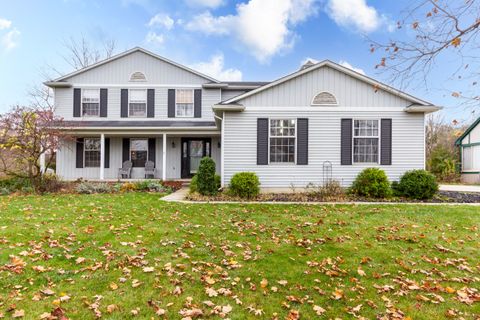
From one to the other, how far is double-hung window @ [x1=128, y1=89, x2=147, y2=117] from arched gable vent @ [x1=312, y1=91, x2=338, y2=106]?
933 centimetres

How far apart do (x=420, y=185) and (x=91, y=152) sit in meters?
15.5

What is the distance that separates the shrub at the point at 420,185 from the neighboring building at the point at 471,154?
436 inches

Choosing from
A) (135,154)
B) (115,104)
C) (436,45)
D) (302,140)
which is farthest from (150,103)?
(436,45)

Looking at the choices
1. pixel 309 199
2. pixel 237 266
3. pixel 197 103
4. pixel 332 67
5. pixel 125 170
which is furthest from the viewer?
pixel 197 103

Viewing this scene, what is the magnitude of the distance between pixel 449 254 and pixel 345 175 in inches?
247

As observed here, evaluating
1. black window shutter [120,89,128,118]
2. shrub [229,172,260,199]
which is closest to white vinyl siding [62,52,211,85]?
black window shutter [120,89,128,118]

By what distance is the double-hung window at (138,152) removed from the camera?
14.7m

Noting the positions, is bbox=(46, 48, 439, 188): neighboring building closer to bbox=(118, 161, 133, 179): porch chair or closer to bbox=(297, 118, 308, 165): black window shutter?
bbox=(297, 118, 308, 165): black window shutter

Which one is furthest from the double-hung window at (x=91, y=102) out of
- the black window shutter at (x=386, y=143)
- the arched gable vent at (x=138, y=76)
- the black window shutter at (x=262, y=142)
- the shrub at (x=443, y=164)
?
the shrub at (x=443, y=164)

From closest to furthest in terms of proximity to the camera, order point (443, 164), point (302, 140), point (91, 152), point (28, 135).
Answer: point (28, 135)
point (302, 140)
point (91, 152)
point (443, 164)

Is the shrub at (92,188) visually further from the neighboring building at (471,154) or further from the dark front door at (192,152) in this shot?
the neighboring building at (471,154)

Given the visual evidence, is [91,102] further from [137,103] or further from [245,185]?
[245,185]

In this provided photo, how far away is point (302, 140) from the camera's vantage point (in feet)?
34.1

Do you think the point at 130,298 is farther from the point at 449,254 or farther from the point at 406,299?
the point at 449,254
